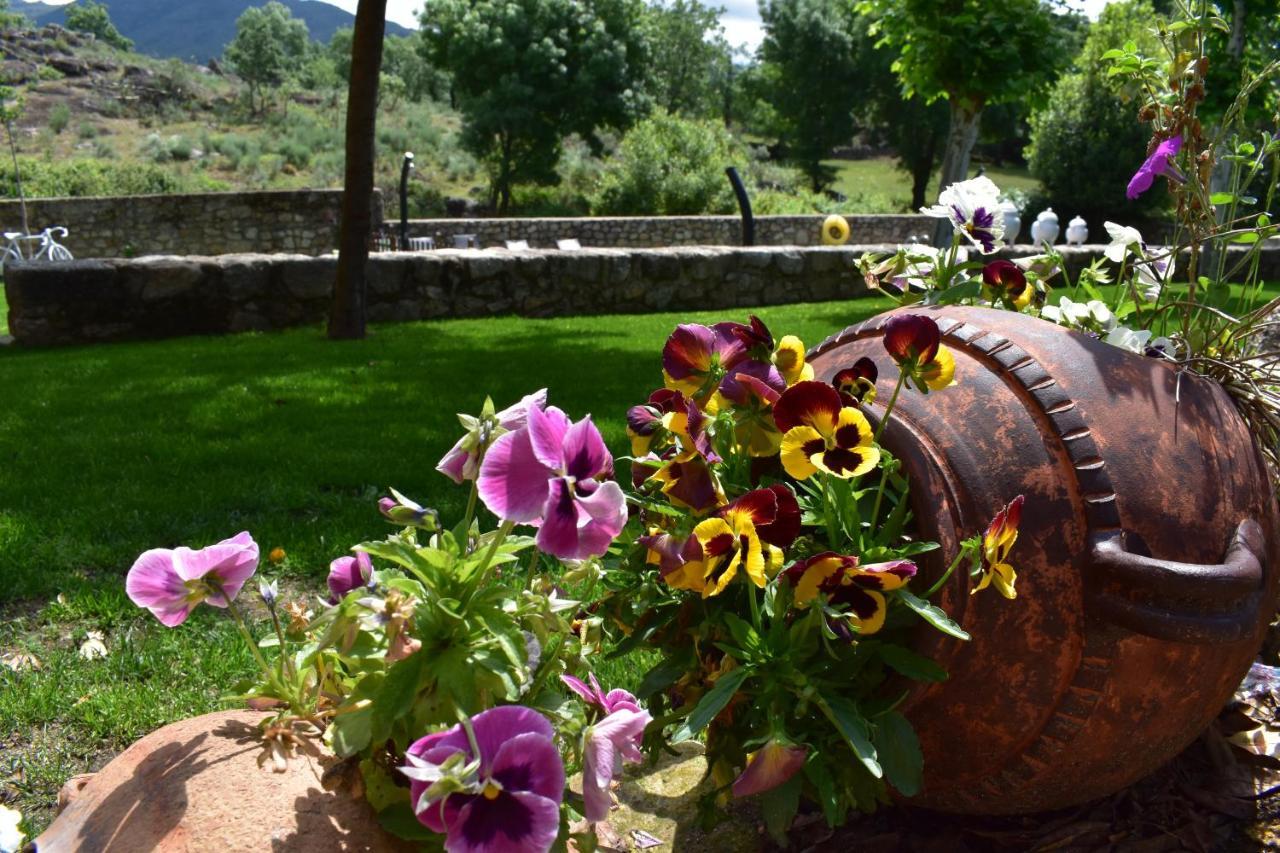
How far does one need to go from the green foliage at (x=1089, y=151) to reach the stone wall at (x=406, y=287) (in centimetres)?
1434

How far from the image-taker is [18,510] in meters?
4.14

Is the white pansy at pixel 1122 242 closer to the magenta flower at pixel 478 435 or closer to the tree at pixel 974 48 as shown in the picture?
the magenta flower at pixel 478 435

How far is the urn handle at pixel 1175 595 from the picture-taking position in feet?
5.59

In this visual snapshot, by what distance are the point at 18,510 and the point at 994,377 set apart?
12.5 feet

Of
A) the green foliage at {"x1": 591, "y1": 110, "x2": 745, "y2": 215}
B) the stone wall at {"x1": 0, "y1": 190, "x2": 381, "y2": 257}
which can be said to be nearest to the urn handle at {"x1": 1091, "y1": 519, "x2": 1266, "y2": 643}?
the stone wall at {"x1": 0, "y1": 190, "x2": 381, "y2": 257}

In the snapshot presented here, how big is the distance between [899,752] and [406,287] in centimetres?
888

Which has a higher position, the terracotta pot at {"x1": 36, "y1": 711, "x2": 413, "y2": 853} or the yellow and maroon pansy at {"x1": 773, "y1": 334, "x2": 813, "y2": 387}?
the yellow and maroon pansy at {"x1": 773, "y1": 334, "x2": 813, "y2": 387}

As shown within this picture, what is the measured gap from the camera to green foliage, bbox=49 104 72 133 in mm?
36219

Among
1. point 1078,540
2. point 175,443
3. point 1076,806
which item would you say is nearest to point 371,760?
point 1078,540

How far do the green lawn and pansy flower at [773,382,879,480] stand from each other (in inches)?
1306

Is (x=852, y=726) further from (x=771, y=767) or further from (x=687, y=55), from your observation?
(x=687, y=55)

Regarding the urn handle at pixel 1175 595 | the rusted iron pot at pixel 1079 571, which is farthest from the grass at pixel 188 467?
the urn handle at pixel 1175 595

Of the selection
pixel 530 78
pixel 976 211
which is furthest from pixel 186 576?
pixel 530 78

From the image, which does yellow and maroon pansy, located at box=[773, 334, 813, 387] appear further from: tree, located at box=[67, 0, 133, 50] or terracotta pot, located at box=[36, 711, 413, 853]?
tree, located at box=[67, 0, 133, 50]
